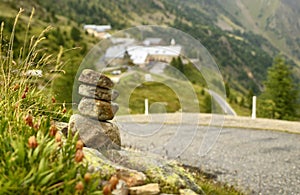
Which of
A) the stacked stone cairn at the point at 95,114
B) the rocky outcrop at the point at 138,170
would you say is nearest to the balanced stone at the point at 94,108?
the stacked stone cairn at the point at 95,114

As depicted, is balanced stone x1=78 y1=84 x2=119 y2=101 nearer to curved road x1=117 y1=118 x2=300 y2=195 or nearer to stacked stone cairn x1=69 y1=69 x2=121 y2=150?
stacked stone cairn x1=69 y1=69 x2=121 y2=150

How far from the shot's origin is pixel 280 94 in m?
39.0

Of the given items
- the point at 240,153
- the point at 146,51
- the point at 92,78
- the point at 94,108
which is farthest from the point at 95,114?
the point at 240,153

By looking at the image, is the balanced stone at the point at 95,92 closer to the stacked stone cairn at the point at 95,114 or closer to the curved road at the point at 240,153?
the stacked stone cairn at the point at 95,114

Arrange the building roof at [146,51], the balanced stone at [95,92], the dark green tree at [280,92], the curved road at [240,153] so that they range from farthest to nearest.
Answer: the dark green tree at [280,92] → the building roof at [146,51] → the curved road at [240,153] → the balanced stone at [95,92]

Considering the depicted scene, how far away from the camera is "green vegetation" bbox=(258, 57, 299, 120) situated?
38.8m

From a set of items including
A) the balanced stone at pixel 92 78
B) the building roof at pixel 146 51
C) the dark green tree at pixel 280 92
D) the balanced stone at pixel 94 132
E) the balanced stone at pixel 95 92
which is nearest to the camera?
the balanced stone at pixel 94 132

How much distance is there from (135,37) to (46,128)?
17.2 ft

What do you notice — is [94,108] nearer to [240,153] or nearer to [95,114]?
[95,114]

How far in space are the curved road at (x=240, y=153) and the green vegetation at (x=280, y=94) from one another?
88.3 ft

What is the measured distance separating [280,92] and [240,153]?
30.6 m

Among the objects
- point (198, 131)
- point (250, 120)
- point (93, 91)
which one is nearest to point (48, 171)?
point (93, 91)

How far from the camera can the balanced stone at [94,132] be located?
217 inches

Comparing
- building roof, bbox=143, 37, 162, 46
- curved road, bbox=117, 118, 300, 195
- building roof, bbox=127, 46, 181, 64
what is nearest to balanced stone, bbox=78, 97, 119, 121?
building roof, bbox=127, 46, 181, 64
